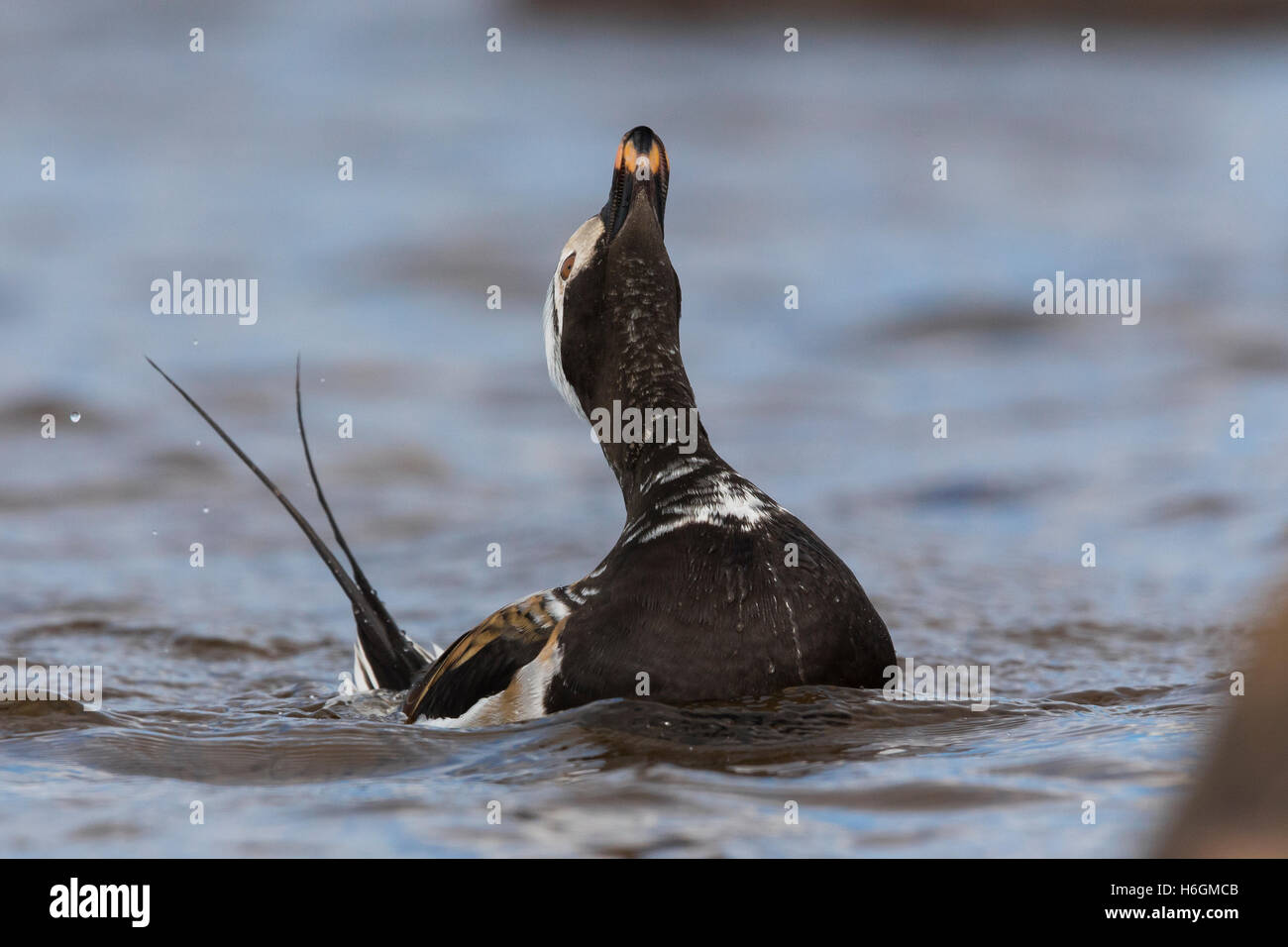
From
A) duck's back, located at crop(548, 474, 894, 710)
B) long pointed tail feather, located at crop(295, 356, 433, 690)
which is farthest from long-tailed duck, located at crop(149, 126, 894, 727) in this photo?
long pointed tail feather, located at crop(295, 356, 433, 690)

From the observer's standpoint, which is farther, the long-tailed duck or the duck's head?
the duck's head

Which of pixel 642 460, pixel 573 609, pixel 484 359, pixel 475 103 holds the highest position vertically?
pixel 475 103

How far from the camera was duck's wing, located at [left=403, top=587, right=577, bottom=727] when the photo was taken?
5406 mm

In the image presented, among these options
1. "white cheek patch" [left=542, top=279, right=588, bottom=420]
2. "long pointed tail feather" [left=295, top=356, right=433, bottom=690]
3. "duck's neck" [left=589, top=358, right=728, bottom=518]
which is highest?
"white cheek patch" [left=542, top=279, right=588, bottom=420]

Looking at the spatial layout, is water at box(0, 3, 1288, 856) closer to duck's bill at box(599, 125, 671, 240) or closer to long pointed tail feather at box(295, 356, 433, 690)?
long pointed tail feather at box(295, 356, 433, 690)

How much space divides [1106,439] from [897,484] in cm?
171

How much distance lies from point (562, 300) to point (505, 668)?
126cm

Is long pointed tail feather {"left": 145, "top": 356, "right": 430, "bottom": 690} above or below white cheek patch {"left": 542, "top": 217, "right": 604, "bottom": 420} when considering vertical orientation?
below

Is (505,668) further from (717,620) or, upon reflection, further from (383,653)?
(383,653)

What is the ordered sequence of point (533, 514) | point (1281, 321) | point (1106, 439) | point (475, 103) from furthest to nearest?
point (475, 103) → point (1281, 321) → point (1106, 439) → point (533, 514)

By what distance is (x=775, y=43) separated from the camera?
24750 mm

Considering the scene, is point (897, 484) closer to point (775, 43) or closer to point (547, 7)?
point (775, 43)

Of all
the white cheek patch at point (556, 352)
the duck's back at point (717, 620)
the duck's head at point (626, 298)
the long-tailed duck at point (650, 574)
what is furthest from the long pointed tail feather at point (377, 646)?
the duck's back at point (717, 620)

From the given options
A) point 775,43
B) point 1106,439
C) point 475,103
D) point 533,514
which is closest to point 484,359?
point 533,514
